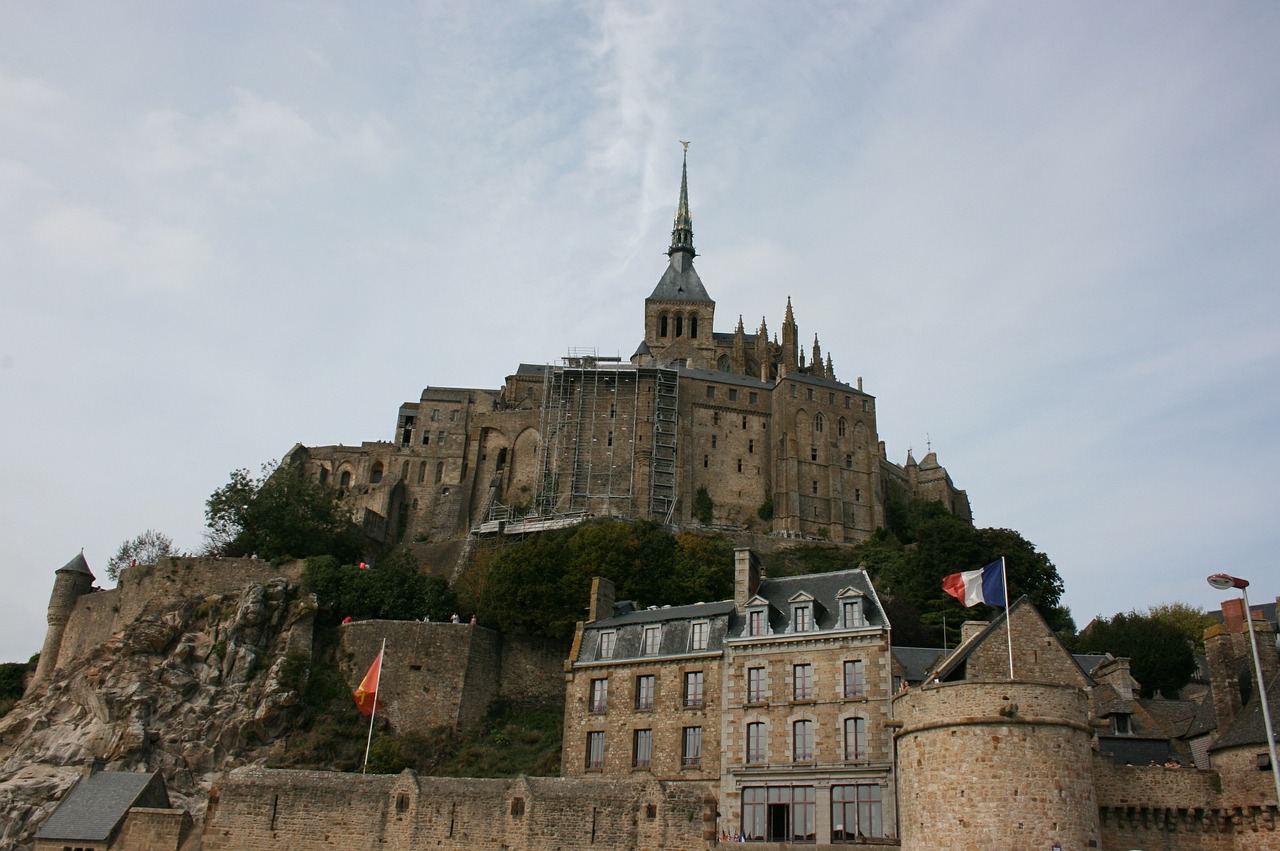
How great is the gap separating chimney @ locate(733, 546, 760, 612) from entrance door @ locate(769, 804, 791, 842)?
18.2 feet

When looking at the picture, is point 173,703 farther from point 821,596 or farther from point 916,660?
point 916,660

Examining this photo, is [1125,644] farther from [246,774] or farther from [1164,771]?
[246,774]

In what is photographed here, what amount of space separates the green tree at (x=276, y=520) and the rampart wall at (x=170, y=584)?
3.55 m

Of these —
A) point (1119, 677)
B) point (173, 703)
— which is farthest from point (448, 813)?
point (1119, 677)

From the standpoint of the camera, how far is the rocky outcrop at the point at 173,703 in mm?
38875

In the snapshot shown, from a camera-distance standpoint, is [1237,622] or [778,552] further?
[778,552]

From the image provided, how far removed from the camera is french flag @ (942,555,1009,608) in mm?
26922

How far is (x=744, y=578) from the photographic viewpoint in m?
32.3

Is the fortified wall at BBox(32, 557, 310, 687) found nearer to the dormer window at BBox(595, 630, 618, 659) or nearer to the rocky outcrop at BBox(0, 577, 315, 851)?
the rocky outcrop at BBox(0, 577, 315, 851)

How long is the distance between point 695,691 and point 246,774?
38.4 feet

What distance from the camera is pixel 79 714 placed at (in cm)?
4281

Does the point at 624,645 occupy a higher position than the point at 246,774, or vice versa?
the point at 624,645

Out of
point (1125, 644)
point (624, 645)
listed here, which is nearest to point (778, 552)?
point (1125, 644)

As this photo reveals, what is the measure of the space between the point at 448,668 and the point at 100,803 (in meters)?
13.2
